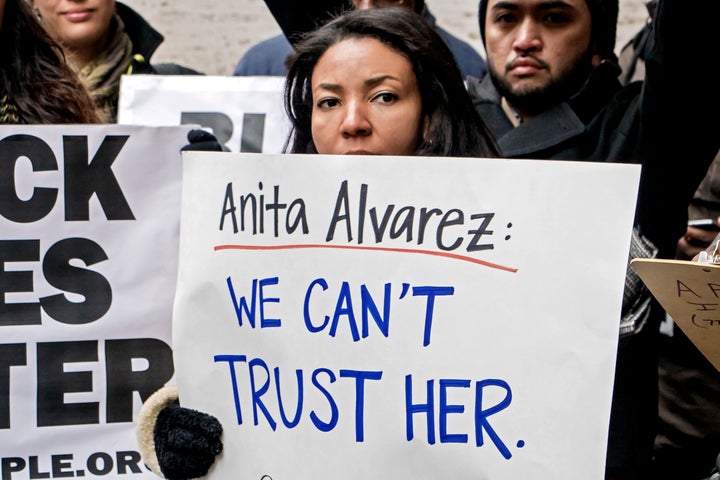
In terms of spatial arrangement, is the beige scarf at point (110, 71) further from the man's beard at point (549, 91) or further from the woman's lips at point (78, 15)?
the man's beard at point (549, 91)

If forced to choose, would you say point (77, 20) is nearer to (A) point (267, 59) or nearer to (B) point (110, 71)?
(B) point (110, 71)

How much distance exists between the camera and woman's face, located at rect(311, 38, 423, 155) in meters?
2.58

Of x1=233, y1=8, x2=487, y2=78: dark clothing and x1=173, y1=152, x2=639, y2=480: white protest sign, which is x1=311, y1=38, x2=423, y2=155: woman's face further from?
x1=233, y1=8, x2=487, y2=78: dark clothing

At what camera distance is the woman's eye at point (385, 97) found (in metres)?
2.62

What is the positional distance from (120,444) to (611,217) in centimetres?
128

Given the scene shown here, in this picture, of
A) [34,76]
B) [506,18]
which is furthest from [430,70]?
[34,76]

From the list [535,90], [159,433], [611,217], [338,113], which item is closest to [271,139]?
[535,90]

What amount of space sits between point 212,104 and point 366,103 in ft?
5.13

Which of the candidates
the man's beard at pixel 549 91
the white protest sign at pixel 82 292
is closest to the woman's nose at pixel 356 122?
the white protest sign at pixel 82 292

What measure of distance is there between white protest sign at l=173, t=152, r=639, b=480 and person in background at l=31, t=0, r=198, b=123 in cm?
199

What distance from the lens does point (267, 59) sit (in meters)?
4.50

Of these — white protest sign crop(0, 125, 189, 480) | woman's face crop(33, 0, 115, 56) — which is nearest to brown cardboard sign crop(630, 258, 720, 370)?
white protest sign crop(0, 125, 189, 480)

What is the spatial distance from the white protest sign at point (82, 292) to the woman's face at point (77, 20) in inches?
59.6

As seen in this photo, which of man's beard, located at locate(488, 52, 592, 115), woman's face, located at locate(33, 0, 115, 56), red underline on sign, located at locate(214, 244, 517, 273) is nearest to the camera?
red underline on sign, located at locate(214, 244, 517, 273)
